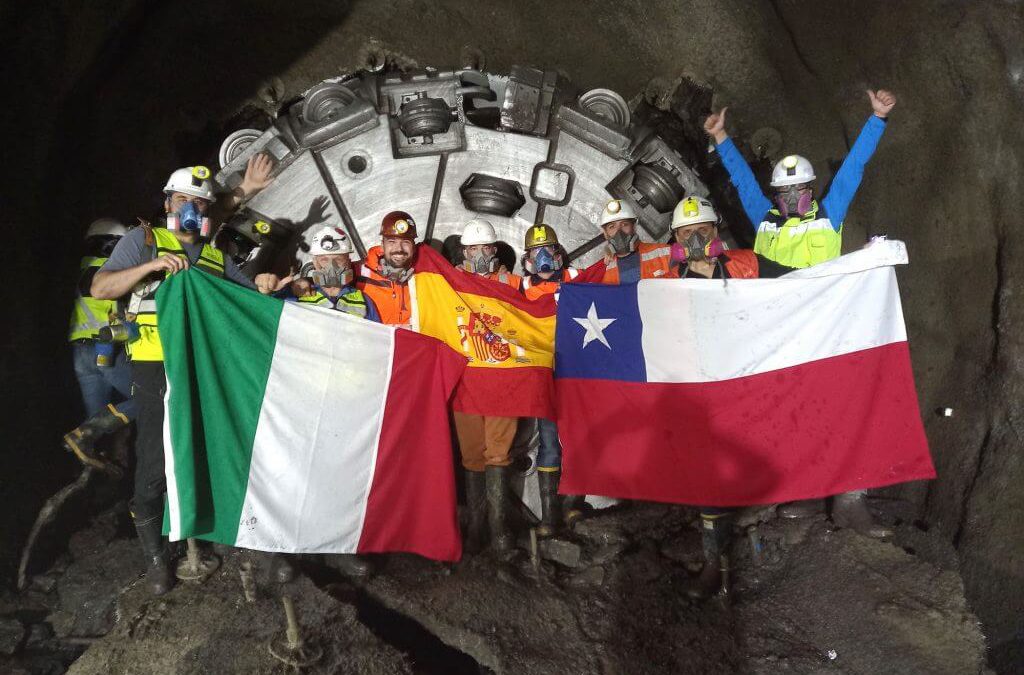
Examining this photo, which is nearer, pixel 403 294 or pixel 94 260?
pixel 403 294

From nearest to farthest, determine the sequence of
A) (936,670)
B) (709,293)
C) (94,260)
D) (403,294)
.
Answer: (936,670) → (709,293) → (403,294) → (94,260)

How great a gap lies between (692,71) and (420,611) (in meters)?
5.15

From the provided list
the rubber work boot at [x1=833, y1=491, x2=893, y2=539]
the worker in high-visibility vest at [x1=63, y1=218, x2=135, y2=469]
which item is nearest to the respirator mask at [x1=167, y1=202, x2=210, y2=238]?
the worker in high-visibility vest at [x1=63, y1=218, x2=135, y2=469]

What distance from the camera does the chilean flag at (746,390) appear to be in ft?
13.5

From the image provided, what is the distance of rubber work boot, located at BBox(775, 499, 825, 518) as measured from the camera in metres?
4.89

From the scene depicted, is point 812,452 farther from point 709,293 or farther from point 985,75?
point 985,75

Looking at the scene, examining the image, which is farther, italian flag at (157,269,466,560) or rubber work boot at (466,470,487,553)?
rubber work boot at (466,470,487,553)

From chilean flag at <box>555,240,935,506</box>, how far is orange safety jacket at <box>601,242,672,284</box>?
1.21ft

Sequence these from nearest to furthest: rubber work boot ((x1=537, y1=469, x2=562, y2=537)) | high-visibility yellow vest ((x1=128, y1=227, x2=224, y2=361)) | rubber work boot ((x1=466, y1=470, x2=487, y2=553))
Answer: high-visibility yellow vest ((x1=128, y1=227, x2=224, y2=361))
rubber work boot ((x1=466, y1=470, x2=487, y2=553))
rubber work boot ((x1=537, y1=469, x2=562, y2=537))

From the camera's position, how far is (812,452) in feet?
13.6

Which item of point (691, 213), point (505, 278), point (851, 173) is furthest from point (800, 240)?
point (505, 278)

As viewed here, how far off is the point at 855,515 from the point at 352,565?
3.34 metres

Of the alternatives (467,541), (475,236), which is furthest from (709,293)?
(467,541)

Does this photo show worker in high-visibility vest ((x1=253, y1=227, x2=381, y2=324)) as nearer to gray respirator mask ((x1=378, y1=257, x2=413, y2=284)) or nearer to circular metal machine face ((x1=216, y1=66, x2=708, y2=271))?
gray respirator mask ((x1=378, y1=257, x2=413, y2=284))
